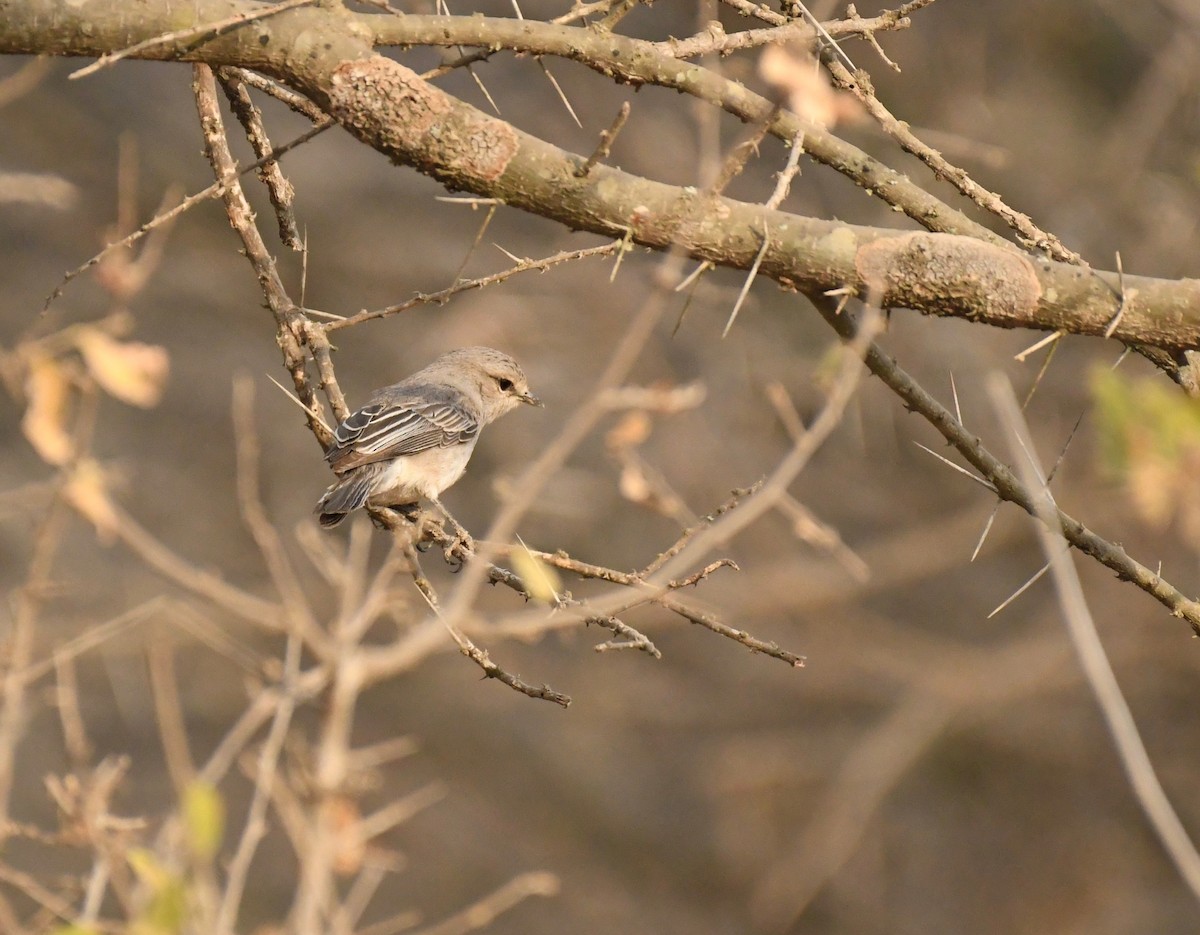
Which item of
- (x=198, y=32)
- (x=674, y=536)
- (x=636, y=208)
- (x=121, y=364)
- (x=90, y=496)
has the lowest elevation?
(x=674, y=536)

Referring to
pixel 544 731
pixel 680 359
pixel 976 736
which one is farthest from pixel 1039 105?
pixel 544 731

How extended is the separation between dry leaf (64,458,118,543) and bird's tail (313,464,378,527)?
5.94ft

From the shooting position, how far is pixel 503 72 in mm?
13078

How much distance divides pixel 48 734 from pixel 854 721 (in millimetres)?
7187

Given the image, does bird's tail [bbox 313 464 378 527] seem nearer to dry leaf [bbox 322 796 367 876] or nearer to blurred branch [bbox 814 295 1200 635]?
blurred branch [bbox 814 295 1200 635]

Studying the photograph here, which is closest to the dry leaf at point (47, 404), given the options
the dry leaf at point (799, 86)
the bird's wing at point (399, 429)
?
the bird's wing at point (399, 429)

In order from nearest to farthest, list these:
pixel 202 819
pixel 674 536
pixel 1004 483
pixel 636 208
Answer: pixel 202 819, pixel 636 208, pixel 1004 483, pixel 674 536

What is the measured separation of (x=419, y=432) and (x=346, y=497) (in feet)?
2.16

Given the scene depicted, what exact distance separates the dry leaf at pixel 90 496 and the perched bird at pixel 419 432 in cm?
139

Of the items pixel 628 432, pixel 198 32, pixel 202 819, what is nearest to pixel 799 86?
pixel 628 432

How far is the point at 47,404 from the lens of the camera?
362 cm

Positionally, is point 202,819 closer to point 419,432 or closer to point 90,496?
point 90,496

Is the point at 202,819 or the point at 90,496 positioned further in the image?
the point at 90,496

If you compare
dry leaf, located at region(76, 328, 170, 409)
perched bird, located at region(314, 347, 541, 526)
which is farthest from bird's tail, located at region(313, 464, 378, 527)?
dry leaf, located at region(76, 328, 170, 409)
